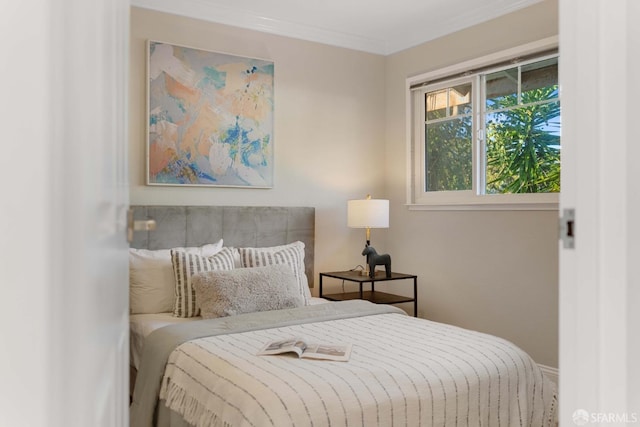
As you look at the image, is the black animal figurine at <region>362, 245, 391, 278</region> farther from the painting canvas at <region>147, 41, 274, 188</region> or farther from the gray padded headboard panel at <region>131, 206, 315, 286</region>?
the painting canvas at <region>147, 41, 274, 188</region>

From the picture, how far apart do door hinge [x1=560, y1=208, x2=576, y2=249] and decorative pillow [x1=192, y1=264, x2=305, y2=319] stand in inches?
93.9

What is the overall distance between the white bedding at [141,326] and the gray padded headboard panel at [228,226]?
2.17 ft

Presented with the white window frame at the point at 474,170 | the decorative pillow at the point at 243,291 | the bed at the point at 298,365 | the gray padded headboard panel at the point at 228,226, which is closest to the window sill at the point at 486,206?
the white window frame at the point at 474,170

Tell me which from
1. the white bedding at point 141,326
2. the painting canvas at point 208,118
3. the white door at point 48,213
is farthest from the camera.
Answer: the painting canvas at point 208,118

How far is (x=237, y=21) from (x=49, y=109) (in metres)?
3.94

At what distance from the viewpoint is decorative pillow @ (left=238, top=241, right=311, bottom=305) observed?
12.0 ft

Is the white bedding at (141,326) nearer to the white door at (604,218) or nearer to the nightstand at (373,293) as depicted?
the nightstand at (373,293)

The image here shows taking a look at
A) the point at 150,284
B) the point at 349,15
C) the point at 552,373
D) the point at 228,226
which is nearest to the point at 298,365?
the point at 150,284

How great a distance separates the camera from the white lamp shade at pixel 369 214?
4.24 meters

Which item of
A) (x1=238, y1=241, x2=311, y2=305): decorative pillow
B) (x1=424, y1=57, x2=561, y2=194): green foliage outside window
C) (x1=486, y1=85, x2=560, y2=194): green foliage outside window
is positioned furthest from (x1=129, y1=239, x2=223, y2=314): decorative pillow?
(x1=486, y1=85, x2=560, y2=194): green foliage outside window

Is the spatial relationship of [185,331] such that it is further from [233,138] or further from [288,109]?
[288,109]

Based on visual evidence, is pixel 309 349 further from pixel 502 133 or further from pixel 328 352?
pixel 502 133

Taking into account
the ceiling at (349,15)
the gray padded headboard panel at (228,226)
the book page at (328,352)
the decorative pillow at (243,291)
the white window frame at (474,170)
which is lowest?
the book page at (328,352)

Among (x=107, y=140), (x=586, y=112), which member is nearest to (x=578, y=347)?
(x=586, y=112)
